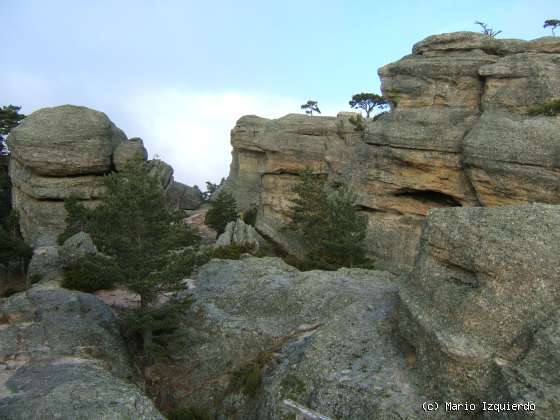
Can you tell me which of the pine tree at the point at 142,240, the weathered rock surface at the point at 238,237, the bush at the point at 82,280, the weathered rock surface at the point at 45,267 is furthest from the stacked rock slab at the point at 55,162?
the pine tree at the point at 142,240

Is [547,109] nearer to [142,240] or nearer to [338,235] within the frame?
[338,235]

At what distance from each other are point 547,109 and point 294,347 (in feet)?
83.8

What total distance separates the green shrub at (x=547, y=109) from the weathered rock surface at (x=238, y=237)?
1051 inches

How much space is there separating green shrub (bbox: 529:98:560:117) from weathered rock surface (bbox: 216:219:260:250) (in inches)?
1051

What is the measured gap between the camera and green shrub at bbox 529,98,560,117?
32688 millimetres

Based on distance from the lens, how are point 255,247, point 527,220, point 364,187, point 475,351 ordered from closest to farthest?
1. point 475,351
2. point 527,220
3. point 364,187
4. point 255,247

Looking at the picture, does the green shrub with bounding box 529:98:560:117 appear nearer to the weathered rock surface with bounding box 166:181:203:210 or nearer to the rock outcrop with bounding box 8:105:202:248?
the rock outcrop with bounding box 8:105:202:248

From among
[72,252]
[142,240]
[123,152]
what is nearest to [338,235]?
[142,240]

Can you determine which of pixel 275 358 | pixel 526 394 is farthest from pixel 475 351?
pixel 275 358

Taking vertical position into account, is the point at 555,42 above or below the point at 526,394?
above

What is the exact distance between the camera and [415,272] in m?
20.2

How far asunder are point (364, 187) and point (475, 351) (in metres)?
27.8

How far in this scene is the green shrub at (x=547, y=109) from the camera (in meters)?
32.7

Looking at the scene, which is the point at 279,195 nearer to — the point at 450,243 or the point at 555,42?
the point at 555,42
